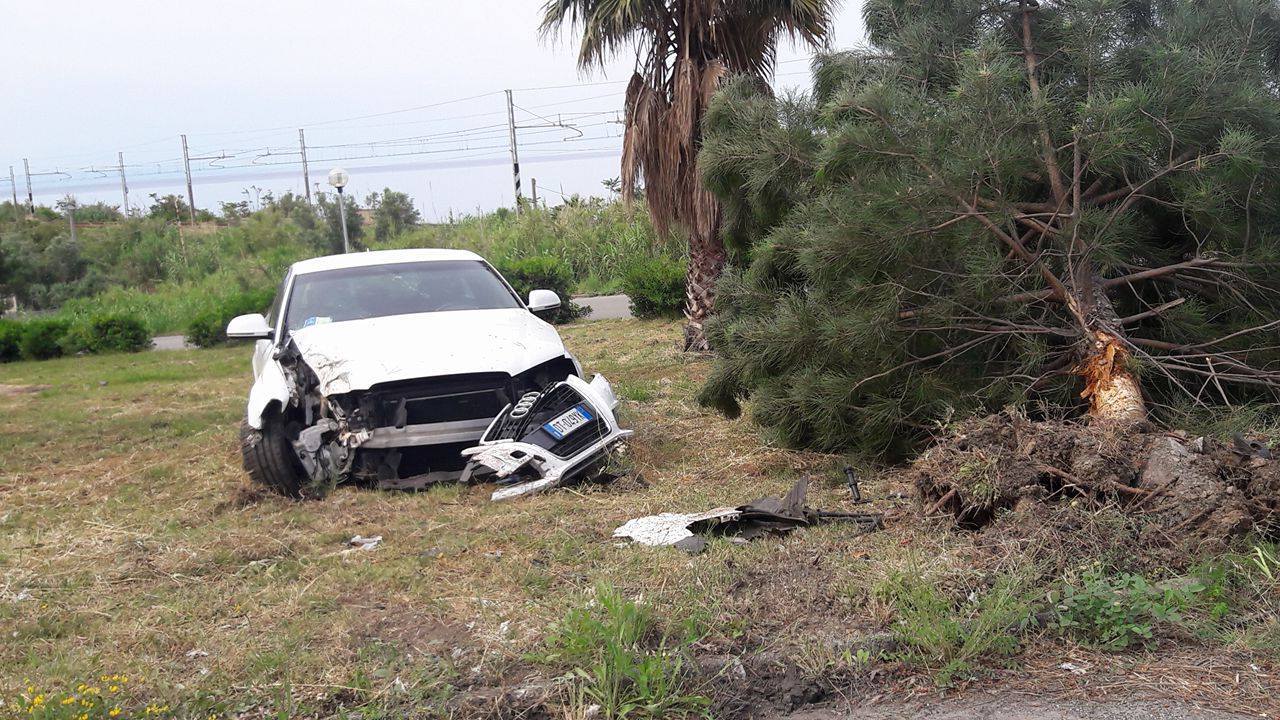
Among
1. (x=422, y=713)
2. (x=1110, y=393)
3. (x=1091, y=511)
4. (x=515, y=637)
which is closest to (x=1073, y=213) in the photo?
(x=1110, y=393)

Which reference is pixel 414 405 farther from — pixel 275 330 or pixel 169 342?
pixel 169 342

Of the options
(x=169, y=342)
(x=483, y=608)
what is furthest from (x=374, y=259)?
(x=169, y=342)

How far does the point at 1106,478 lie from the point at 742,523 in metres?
1.53

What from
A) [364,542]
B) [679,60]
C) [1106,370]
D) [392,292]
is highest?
[679,60]

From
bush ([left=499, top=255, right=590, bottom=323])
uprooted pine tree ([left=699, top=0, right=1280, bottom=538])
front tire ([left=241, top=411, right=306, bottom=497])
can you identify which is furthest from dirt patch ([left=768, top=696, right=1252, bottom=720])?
bush ([left=499, top=255, right=590, bottom=323])

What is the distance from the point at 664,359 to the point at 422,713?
333 inches

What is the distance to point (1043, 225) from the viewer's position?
16.2ft

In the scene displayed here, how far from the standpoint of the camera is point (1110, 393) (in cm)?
478

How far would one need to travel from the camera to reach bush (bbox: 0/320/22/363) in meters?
15.5

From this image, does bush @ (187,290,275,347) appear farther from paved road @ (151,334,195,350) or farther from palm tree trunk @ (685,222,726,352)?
palm tree trunk @ (685,222,726,352)

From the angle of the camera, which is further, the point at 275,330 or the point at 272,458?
the point at 275,330

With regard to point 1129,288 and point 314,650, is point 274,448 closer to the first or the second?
point 314,650

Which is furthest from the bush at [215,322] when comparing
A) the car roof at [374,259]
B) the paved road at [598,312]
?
the car roof at [374,259]

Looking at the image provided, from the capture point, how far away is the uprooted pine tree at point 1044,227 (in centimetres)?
483
